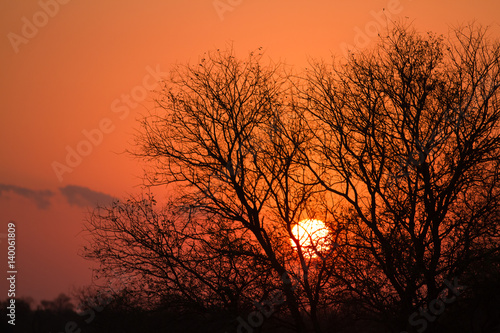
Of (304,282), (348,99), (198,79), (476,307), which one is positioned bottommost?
(476,307)

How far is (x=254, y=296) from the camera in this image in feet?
66.0

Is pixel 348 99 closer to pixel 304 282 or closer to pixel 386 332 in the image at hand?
pixel 304 282

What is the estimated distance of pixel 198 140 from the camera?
67.8ft

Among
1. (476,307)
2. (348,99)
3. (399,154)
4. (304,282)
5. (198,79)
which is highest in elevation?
(198,79)

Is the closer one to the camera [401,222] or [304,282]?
[401,222]

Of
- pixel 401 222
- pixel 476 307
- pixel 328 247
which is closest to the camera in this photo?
pixel 476 307

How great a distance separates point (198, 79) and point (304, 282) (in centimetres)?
848

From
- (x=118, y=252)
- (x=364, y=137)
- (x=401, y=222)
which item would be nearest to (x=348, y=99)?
(x=364, y=137)

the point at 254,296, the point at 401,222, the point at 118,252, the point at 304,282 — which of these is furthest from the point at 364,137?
the point at 118,252

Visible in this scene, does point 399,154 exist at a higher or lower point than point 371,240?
higher

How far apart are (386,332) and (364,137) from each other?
660 cm

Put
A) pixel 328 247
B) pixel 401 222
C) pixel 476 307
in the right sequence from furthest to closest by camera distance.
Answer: pixel 328 247
pixel 401 222
pixel 476 307

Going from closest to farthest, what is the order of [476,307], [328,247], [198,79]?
1. [476,307]
2. [328,247]
3. [198,79]

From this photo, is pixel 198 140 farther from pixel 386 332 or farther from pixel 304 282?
pixel 386 332
